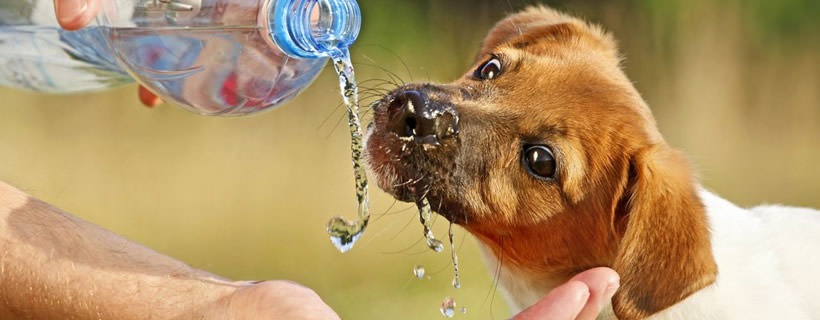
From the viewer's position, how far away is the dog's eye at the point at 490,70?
9.82ft

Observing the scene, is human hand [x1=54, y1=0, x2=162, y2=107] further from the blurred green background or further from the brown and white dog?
the blurred green background

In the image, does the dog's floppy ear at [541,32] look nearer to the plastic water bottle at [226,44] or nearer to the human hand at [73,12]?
the plastic water bottle at [226,44]

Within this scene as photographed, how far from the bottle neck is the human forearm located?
608 millimetres

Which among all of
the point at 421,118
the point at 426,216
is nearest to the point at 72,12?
the point at 421,118

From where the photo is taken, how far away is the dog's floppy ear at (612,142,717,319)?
2.54 meters

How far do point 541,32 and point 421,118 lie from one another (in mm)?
776

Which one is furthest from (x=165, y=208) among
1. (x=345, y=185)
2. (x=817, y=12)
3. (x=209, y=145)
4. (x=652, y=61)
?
(x=817, y=12)

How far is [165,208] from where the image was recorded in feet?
18.9

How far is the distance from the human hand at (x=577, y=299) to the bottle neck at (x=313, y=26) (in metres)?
0.84

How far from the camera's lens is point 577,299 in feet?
6.95

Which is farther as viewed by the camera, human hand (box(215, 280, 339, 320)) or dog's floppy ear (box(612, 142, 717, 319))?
dog's floppy ear (box(612, 142, 717, 319))

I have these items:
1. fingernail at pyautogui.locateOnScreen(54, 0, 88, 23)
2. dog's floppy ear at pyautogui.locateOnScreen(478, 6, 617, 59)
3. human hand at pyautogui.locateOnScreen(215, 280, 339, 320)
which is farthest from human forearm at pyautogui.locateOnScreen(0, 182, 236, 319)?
dog's floppy ear at pyautogui.locateOnScreen(478, 6, 617, 59)

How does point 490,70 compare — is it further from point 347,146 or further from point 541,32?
point 347,146

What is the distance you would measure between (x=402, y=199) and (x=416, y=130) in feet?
0.72
